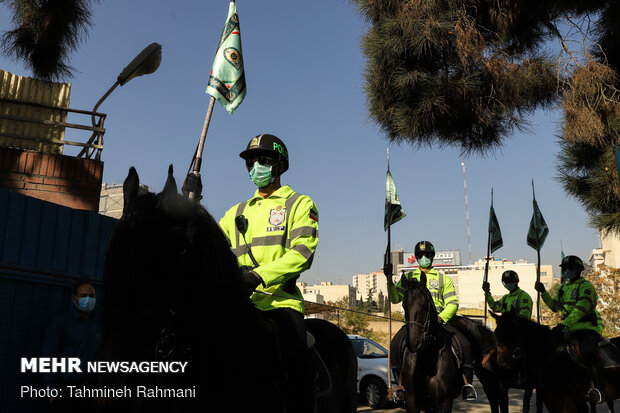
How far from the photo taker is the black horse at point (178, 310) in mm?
1885

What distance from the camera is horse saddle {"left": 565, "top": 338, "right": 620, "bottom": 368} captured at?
24.6ft

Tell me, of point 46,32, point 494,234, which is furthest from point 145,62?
point 494,234

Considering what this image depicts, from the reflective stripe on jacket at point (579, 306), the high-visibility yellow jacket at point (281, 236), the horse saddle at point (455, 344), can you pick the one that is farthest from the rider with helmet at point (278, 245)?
the reflective stripe on jacket at point (579, 306)

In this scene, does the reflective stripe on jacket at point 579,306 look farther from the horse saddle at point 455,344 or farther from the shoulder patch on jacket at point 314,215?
the shoulder patch on jacket at point 314,215

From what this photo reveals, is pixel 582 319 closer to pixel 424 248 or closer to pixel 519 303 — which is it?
pixel 519 303

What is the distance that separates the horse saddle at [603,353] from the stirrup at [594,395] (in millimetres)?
367

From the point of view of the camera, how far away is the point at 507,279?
1066 cm

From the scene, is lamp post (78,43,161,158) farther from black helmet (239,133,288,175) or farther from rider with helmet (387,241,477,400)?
black helmet (239,133,288,175)

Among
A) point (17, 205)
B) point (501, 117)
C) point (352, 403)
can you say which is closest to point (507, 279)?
point (501, 117)

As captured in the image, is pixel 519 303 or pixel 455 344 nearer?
pixel 455 344

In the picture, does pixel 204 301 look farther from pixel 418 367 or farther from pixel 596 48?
pixel 596 48

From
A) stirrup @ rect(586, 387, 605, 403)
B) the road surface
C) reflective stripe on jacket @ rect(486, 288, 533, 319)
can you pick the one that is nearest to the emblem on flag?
stirrup @ rect(586, 387, 605, 403)

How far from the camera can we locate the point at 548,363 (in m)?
7.57

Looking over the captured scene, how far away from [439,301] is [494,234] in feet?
21.5
